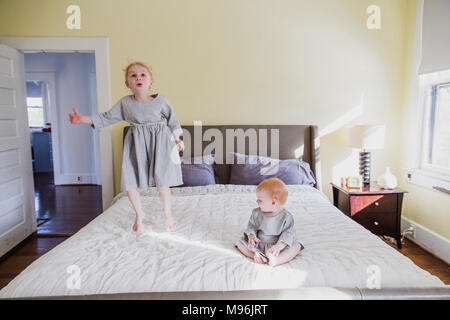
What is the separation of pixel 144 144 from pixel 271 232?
85cm

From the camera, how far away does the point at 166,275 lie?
1265mm

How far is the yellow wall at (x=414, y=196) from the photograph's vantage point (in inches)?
104

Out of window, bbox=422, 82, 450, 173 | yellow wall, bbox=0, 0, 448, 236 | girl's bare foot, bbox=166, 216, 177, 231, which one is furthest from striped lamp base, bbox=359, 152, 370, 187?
girl's bare foot, bbox=166, 216, 177, 231

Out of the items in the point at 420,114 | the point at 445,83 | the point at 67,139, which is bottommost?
the point at 67,139

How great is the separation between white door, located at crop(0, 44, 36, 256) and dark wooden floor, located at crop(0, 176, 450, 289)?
14 cm

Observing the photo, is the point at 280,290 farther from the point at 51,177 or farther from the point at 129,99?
the point at 51,177

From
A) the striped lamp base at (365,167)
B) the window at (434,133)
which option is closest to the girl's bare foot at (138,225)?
the striped lamp base at (365,167)

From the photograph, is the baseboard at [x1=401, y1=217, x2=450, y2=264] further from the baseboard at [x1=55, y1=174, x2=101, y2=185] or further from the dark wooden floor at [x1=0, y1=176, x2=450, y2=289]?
the baseboard at [x1=55, y1=174, x2=101, y2=185]

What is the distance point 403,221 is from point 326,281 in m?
2.40

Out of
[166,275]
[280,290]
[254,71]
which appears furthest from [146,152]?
[254,71]

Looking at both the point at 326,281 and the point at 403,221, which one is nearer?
the point at 326,281

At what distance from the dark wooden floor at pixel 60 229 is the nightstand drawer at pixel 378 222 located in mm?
189

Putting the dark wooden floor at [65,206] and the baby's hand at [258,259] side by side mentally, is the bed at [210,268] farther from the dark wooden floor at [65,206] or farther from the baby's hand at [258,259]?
the dark wooden floor at [65,206]
